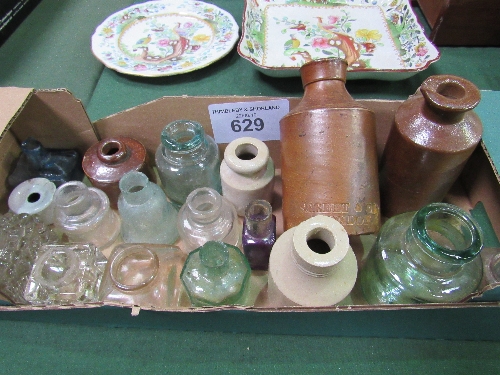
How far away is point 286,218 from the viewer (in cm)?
57

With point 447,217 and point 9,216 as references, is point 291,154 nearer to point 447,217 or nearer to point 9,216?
point 447,217

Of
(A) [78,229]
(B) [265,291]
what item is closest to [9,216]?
(A) [78,229]

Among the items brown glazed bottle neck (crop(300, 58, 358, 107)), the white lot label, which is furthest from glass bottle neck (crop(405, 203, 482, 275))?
the white lot label

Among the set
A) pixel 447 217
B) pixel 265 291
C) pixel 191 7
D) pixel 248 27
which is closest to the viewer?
pixel 447 217

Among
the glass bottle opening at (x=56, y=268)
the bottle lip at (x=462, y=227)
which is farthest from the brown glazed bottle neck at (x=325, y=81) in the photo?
the glass bottle opening at (x=56, y=268)

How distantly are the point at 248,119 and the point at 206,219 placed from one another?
0.75ft

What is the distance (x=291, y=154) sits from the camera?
569 millimetres

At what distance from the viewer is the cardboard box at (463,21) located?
2.90 feet

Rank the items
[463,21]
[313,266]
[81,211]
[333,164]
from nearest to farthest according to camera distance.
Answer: [313,266]
[333,164]
[81,211]
[463,21]

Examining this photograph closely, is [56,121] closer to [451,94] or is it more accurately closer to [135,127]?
[135,127]

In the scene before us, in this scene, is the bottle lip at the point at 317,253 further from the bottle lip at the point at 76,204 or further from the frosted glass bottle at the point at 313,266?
the bottle lip at the point at 76,204

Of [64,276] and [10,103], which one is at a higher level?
[10,103]

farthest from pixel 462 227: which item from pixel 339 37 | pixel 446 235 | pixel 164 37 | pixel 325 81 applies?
pixel 164 37

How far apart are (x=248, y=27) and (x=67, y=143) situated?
20.5 inches
